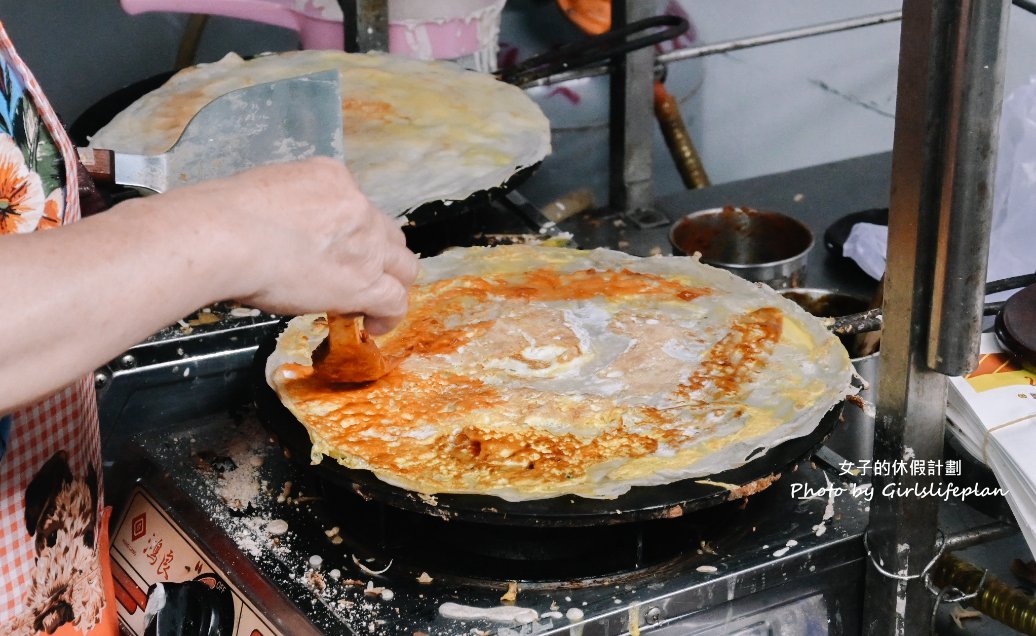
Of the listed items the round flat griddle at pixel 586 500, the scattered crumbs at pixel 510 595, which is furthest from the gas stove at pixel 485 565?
the round flat griddle at pixel 586 500

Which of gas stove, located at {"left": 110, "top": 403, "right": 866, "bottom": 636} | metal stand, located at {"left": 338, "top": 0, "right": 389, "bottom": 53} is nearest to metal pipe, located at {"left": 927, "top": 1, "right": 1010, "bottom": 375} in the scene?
gas stove, located at {"left": 110, "top": 403, "right": 866, "bottom": 636}

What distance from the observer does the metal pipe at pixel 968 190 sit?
1.09 meters

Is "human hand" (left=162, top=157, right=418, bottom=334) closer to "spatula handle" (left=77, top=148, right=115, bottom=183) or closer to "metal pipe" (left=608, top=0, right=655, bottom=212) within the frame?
"spatula handle" (left=77, top=148, right=115, bottom=183)

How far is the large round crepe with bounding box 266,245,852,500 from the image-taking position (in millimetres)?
1364

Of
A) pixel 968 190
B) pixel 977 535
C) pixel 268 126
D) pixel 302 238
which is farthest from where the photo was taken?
pixel 268 126

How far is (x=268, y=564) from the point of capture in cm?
140

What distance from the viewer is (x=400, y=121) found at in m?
2.38

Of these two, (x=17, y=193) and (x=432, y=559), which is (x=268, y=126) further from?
(x=432, y=559)

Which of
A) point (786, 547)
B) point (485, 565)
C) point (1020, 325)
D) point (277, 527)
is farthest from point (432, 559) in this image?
point (1020, 325)

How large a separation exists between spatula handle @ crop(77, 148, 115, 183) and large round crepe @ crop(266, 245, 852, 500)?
0.40 m

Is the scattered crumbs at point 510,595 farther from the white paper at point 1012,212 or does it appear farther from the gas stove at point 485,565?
the white paper at point 1012,212

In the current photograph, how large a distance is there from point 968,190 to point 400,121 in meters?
1.45

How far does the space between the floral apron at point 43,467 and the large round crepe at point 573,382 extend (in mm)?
288

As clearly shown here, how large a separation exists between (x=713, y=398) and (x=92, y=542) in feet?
2.84
